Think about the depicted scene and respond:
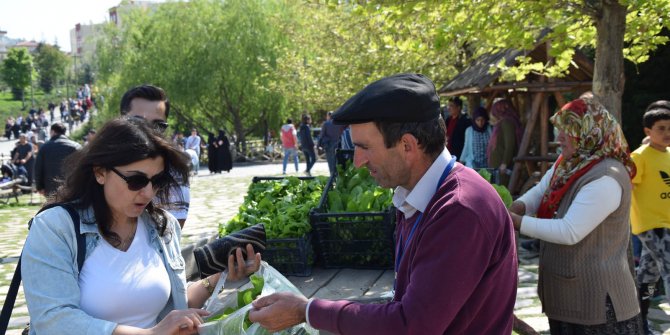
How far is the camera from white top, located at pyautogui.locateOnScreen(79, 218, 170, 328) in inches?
95.8

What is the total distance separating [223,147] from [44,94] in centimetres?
8015

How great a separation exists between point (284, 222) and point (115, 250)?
2412 mm

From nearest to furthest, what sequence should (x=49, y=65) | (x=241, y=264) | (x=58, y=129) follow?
(x=241, y=264)
(x=58, y=129)
(x=49, y=65)

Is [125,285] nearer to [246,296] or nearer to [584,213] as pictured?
[246,296]

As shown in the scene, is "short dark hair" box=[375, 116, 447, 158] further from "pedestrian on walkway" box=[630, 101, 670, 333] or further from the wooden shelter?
the wooden shelter

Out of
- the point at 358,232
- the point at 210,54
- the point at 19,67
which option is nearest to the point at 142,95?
the point at 358,232

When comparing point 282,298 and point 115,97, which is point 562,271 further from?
point 115,97

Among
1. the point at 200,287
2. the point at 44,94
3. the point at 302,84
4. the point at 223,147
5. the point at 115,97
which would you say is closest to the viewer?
the point at 200,287

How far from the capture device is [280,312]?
2.13 m

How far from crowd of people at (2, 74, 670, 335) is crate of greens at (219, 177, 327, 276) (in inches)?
67.3

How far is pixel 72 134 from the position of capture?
2088 inches

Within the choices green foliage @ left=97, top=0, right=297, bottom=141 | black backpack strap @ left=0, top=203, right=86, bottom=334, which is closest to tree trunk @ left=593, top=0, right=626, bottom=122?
black backpack strap @ left=0, top=203, right=86, bottom=334

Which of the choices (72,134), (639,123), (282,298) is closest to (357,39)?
(639,123)

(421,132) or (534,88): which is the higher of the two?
(534,88)
